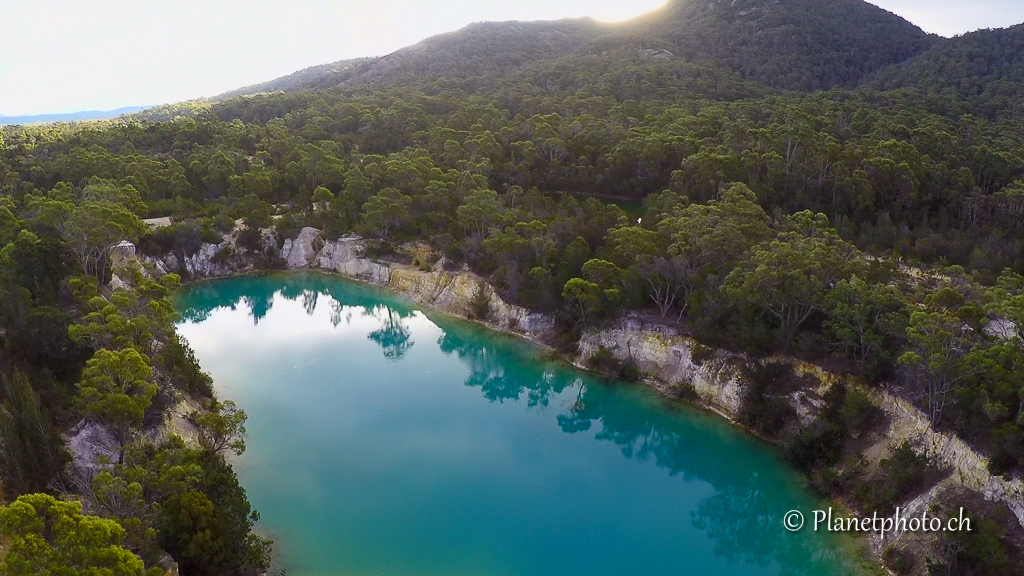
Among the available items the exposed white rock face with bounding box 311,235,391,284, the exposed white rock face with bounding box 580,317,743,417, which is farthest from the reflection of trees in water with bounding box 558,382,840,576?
the exposed white rock face with bounding box 311,235,391,284

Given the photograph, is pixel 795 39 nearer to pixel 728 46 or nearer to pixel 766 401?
pixel 728 46

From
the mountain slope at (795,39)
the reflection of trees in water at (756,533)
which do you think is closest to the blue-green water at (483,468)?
the reflection of trees in water at (756,533)

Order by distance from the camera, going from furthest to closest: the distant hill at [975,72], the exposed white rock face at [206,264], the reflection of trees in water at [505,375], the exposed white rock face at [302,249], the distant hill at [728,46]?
the distant hill at [728,46] → the distant hill at [975,72] → the exposed white rock face at [302,249] → the exposed white rock face at [206,264] → the reflection of trees in water at [505,375]

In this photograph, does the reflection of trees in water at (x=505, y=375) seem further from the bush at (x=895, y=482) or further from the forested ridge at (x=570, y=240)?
the bush at (x=895, y=482)

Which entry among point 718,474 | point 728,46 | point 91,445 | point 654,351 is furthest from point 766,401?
point 728,46

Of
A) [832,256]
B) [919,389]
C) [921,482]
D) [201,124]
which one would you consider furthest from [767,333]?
[201,124]

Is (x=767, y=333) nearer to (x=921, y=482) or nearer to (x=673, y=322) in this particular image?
(x=673, y=322)

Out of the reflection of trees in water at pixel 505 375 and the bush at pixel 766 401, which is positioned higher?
the bush at pixel 766 401

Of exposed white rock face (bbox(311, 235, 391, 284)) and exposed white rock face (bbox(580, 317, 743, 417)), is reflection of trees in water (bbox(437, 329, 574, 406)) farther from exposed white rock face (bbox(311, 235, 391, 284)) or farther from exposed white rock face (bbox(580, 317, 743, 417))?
exposed white rock face (bbox(311, 235, 391, 284))
